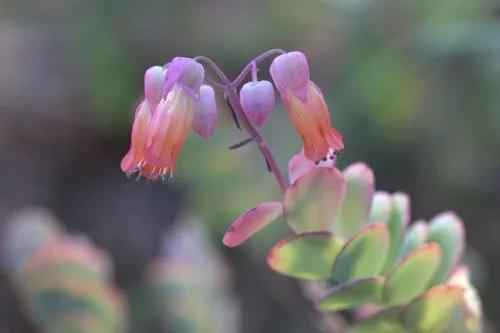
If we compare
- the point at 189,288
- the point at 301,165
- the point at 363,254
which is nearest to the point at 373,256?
the point at 363,254

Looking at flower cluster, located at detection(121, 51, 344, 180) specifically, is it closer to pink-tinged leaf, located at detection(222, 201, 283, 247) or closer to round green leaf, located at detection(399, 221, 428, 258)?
pink-tinged leaf, located at detection(222, 201, 283, 247)

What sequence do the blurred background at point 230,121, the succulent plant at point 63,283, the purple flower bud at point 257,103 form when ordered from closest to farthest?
the purple flower bud at point 257,103 < the succulent plant at point 63,283 < the blurred background at point 230,121

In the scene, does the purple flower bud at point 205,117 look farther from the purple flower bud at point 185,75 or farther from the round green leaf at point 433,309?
the round green leaf at point 433,309

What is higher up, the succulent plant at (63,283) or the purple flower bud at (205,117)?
the purple flower bud at (205,117)

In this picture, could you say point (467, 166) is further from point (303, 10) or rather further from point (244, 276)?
point (303, 10)

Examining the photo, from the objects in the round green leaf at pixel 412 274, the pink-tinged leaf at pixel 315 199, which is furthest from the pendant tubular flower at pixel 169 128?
the round green leaf at pixel 412 274

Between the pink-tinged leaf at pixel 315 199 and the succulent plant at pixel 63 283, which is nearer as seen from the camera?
the pink-tinged leaf at pixel 315 199

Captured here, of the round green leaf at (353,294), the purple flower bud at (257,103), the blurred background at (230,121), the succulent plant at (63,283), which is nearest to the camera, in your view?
the purple flower bud at (257,103)

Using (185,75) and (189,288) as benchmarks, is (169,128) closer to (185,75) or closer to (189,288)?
(185,75)

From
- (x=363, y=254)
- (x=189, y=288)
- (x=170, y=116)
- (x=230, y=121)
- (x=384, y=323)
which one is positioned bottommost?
(x=230, y=121)
